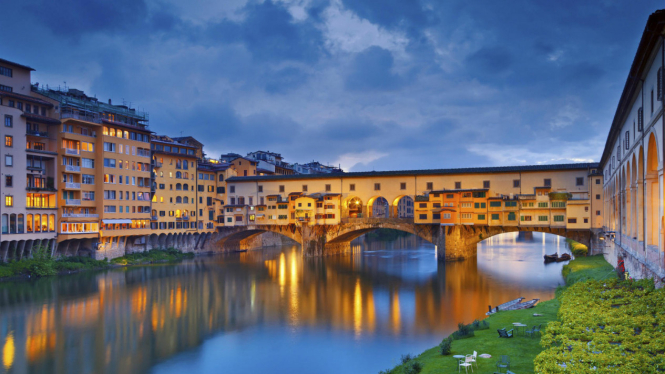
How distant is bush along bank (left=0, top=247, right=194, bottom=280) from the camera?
42.4 metres

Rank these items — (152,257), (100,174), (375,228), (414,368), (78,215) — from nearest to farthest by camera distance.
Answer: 1. (414,368)
2. (78,215)
3. (100,174)
4. (152,257)
5. (375,228)

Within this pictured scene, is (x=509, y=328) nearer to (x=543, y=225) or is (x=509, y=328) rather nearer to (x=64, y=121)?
(x=543, y=225)

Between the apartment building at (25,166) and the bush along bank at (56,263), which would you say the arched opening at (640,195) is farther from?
the apartment building at (25,166)

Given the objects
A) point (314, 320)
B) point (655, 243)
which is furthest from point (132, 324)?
point (655, 243)

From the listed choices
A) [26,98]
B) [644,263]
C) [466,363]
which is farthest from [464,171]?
[26,98]

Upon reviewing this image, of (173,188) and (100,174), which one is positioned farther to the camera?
(173,188)

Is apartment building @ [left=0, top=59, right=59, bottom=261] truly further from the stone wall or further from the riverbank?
the stone wall

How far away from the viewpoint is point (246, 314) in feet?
101

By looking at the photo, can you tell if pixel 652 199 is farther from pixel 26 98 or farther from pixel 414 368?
pixel 26 98

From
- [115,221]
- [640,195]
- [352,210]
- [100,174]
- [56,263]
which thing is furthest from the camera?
[352,210]

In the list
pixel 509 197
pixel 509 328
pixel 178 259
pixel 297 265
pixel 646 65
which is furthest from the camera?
pixel 178 259

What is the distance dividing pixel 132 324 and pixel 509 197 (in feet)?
130

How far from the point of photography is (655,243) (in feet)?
57.4

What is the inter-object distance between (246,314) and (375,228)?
1245 inches
